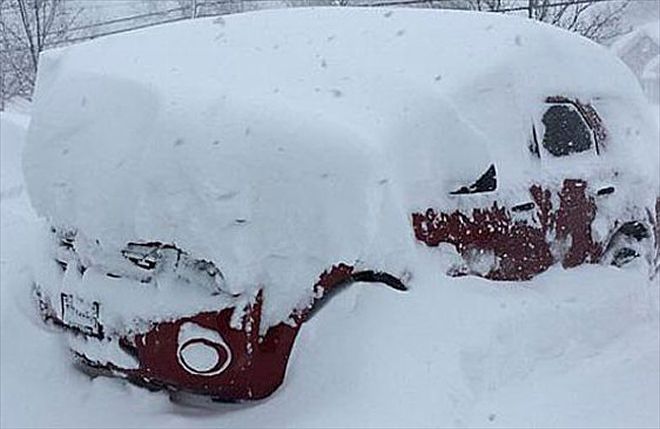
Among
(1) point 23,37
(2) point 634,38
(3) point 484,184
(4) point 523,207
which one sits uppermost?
(3) point 484,184

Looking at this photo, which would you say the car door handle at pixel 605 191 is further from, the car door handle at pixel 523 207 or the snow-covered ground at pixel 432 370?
the car door handle at pixel 523 207

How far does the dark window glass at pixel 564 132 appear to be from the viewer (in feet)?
15.7

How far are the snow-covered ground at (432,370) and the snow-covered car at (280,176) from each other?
107 millimetres

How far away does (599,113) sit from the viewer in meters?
5.19

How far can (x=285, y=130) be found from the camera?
12.0 ft

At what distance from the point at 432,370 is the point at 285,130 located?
1127mm

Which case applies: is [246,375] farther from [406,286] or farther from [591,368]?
[591,368]

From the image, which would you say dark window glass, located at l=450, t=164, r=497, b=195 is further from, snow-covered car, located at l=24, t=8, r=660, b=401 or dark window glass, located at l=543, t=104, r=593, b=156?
dark window glass, located at l=543, t=104, r=593, b=156

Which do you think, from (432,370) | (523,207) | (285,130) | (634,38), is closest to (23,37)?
(523,207)

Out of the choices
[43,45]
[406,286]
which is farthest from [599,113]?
[43,45]

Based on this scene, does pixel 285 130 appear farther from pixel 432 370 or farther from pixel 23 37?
pixel 23 37

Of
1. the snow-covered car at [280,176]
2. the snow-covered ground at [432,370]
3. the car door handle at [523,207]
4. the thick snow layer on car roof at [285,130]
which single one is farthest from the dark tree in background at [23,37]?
the car door handle at [523,207]

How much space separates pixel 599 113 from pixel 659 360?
1.49m

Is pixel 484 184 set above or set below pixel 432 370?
above
